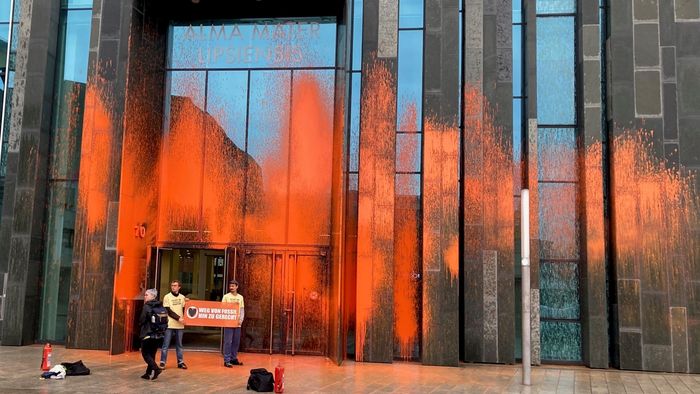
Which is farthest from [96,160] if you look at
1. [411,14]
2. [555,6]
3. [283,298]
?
[555,6]

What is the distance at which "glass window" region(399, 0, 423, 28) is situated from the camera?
15742 millimetres

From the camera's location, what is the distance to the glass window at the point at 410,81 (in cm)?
1546

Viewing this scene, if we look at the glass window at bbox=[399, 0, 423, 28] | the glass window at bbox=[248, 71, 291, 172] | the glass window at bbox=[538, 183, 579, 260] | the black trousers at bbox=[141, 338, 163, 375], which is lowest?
the black trousers at bbox=[141, 338, 163, 375]

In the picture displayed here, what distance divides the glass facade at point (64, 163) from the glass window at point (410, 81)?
27.2 feet

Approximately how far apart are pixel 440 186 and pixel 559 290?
380 centimetres

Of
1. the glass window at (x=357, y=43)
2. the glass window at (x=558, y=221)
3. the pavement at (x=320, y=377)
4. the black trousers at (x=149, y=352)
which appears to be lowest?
the pavement at (x=320, y=377)

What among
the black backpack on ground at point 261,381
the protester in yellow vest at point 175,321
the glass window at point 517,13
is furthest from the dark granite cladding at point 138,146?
the glass window at point 517,13

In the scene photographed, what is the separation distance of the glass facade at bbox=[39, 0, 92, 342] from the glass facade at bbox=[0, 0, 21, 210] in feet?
4.31

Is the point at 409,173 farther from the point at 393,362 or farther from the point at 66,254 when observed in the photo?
the point at 66,254

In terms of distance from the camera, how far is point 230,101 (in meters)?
16.9

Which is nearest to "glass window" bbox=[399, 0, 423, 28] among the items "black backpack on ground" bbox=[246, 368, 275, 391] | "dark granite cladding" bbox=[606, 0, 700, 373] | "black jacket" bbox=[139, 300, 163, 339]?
"dark granite cladding" bbox=[606, 0, 700, 373]

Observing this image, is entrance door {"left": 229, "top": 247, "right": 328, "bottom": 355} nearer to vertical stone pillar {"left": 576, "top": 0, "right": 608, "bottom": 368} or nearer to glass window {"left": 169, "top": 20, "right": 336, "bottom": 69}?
glass window {"left": 169, "top": 20, "right": 336, "bottom": 69}

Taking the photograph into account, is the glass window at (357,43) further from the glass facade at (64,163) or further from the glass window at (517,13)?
the glass facade at (64,163)

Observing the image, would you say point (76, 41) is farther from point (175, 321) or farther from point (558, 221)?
point (558, 221)
